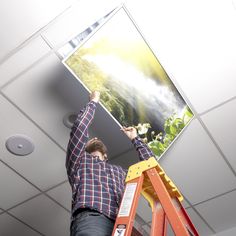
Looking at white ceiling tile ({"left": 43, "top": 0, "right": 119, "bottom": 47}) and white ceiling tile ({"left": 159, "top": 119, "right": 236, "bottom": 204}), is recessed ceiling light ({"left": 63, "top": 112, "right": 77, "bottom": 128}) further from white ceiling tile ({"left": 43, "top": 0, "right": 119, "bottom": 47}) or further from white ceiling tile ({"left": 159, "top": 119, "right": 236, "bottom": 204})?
white ceiling tile ({"left": 159, "top": 119, "right": 236, "bottom": 204})

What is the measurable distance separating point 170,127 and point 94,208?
101 cm

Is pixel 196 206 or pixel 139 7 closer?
pixel 139 7

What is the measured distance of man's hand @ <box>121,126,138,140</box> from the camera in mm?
2078

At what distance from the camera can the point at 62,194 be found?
284 centimetres

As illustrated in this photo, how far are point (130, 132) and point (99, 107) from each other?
0.90ft

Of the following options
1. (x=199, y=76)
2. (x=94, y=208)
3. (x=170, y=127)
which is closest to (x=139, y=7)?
(x=199, y=76)

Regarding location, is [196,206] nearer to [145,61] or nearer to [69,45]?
[145,61]

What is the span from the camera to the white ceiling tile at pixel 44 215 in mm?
2943

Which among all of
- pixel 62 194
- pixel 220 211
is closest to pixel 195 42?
pixel 62 194

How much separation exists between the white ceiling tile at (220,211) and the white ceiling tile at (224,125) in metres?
0.64

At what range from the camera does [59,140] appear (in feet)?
7.79

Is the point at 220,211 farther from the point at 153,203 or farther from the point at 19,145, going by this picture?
the point at 19,145

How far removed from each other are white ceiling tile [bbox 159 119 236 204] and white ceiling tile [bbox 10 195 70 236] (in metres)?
1.17

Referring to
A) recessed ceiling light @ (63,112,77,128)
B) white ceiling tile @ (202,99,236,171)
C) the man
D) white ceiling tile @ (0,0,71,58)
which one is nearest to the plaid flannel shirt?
the man
